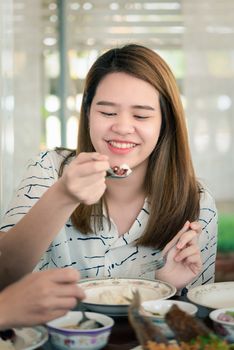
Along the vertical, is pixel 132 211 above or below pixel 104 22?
below

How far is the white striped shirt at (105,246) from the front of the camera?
1890mm

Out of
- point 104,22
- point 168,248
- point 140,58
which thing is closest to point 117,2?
point 104,22

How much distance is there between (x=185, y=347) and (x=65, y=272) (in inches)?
9.8

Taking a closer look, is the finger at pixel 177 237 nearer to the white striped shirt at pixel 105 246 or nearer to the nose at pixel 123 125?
the white striped shirt at pixel 105 246

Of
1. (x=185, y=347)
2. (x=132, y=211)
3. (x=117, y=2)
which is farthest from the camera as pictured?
(x=117, y=2)

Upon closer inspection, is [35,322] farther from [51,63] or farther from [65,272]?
[51,63]

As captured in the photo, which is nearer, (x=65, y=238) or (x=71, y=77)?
(x=65, y=238)

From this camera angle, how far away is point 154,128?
1.81 metres

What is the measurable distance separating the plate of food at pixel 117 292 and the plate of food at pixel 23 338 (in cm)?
22

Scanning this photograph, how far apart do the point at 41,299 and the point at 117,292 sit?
1.56 ft

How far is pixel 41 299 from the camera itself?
107 centimetres

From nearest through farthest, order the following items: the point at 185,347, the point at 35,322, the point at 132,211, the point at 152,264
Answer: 1. the point at 185,347
2. the point at 35,322
3. the point at 152,264
4. the point at 132,211

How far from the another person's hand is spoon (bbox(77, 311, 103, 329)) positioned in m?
0.09

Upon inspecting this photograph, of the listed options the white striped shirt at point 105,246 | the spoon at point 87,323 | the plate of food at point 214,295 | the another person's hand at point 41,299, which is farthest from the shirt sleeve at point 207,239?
the another person's hand at point 41,299
